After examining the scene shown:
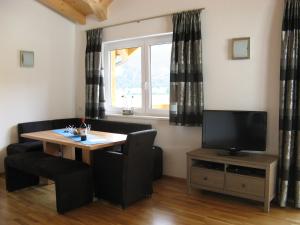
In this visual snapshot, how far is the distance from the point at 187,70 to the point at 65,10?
2.38m

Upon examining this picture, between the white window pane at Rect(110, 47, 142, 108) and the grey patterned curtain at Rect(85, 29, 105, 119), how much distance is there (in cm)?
24

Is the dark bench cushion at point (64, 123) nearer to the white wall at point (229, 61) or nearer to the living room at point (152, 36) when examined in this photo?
the living room at point (152, 36)

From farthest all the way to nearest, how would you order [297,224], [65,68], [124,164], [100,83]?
[65,68], [100,83], [124,164], [297,224]

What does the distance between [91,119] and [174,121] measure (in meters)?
1.63

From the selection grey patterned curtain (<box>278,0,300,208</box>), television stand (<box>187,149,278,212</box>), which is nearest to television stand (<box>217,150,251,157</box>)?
television stand (<box>187,149,278,212</box>)

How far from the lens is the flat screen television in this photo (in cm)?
334

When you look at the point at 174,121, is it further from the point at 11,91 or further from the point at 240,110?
the point at 11,91

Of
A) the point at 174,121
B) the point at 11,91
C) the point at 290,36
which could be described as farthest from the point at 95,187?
the point at 290,36

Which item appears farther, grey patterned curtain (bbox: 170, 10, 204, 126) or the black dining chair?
grey patterned curtain (bbox: 170, 10, 204, 126)

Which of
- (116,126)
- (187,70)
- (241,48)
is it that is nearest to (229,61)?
(241,48)

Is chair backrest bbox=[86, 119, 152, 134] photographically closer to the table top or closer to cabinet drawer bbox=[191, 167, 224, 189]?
the table top

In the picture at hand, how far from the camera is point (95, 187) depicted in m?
3.45

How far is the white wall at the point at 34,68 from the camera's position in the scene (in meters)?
4.53

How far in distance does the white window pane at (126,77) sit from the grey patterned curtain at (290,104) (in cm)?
219
